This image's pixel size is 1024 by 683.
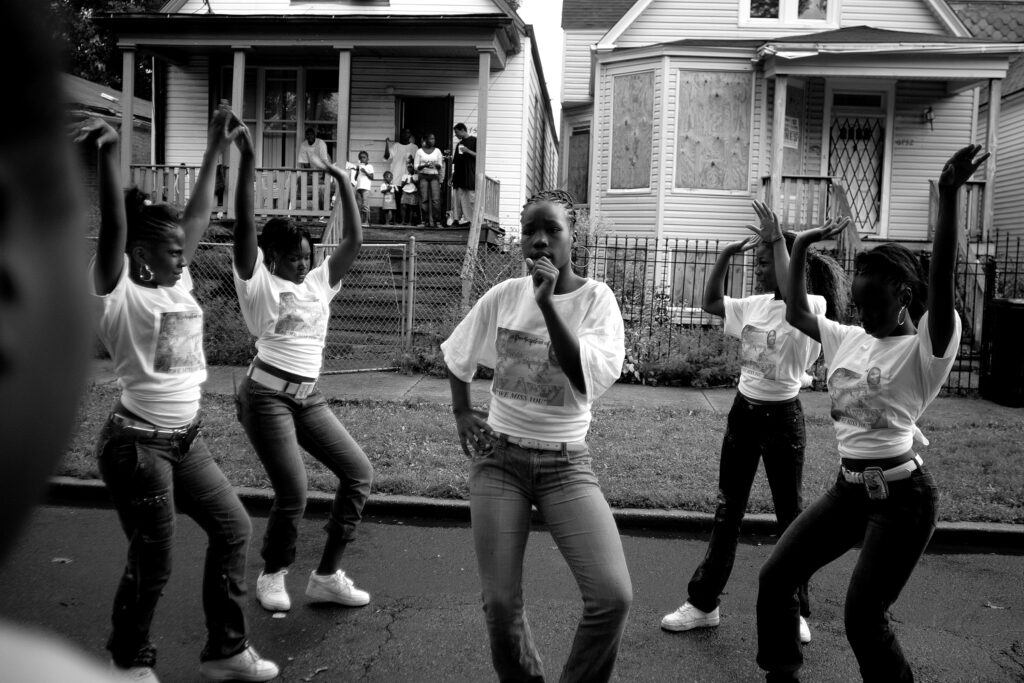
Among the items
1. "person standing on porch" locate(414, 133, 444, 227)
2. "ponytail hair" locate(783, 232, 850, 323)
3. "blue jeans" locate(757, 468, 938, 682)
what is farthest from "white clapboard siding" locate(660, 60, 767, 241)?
"blue jeans" locate(757, 468, 938, 682)

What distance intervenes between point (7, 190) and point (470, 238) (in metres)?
15.2

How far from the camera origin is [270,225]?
4.97m

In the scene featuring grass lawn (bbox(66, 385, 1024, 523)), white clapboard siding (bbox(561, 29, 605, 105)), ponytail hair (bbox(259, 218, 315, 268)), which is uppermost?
white clapboard siding (bbox(561, 29, 605, 105))

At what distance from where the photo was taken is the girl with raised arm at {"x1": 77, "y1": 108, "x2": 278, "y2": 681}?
3.70m

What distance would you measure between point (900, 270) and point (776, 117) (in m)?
14.4

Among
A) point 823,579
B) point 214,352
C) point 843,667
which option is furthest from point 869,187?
point 843,667

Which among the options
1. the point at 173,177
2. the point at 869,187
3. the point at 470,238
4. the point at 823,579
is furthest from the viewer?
the point at 869,187

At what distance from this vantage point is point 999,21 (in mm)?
22203

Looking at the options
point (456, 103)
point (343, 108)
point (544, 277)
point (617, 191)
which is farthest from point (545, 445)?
point (456, 103)

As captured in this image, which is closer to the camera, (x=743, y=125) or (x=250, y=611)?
(x=250, y=611)

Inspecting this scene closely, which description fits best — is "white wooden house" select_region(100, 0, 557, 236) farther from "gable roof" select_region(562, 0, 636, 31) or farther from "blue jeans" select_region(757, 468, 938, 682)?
"blue jeans" select_region(757, 468, 938, 682)

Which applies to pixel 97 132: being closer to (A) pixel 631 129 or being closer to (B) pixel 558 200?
(B) pixel 558 200

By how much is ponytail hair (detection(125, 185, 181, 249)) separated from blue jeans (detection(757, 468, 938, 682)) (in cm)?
290

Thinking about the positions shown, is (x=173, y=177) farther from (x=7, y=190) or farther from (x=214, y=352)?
(x=7, y=190)
